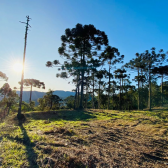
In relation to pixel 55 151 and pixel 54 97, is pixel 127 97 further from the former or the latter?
pixel 55 151

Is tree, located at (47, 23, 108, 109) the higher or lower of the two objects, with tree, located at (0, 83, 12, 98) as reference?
higher

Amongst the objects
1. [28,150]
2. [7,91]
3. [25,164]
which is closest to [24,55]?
[28,150]

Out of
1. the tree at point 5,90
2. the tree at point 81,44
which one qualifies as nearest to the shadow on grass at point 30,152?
the tree at point 81,44

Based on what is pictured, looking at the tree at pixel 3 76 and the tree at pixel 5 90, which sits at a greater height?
the tree at pixel 3 76

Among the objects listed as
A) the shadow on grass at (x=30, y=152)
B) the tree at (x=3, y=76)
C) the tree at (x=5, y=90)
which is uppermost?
the tree at (x=3, y=76)

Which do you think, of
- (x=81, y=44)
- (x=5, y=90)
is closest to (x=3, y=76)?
(x=5, y=90)

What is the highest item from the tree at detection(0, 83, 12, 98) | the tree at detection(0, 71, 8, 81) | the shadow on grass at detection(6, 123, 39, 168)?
the tree at detection(0, 71, 8, 81)

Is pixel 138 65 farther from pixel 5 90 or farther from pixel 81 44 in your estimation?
pixel 5 90

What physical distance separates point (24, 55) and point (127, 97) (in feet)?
104

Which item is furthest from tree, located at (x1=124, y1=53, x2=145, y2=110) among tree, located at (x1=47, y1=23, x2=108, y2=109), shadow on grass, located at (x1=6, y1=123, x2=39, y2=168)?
shadow on grass, located at (x1=6, y1=123, x2=39, y2=168)

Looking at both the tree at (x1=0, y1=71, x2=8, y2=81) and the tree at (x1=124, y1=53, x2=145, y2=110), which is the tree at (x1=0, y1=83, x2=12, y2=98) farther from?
the tree at (x1=124, y1=53, x2=145, y2=110)

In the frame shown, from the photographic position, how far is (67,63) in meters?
19.6

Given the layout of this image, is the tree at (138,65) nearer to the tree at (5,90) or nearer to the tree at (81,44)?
the tree at (81,44)

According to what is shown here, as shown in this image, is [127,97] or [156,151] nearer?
[156,151]
